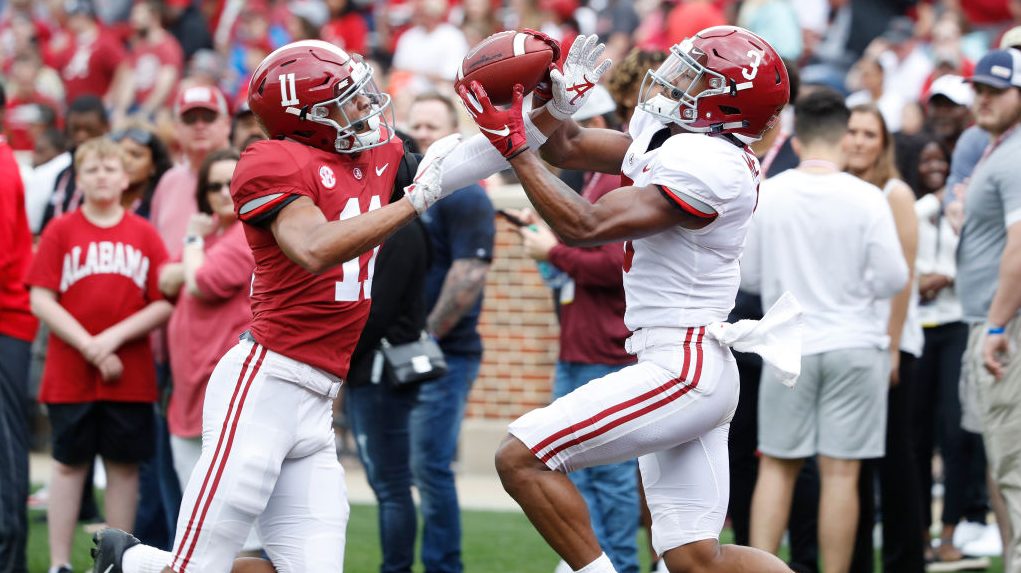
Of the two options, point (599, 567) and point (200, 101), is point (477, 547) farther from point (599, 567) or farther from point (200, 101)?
point (599, 567)

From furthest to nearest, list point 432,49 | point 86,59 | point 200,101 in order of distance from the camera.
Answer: point 86,59
point 432,49
point 200,101

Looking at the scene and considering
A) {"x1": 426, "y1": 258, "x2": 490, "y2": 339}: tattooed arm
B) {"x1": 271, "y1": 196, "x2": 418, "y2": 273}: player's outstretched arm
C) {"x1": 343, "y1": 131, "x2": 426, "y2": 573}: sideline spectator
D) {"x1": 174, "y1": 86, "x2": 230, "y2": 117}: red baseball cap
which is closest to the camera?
{"x1": 271, "y1": 196, "x2": 418, "y2": 273}: player's outstretched arm

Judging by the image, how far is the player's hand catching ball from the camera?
13.1 ft

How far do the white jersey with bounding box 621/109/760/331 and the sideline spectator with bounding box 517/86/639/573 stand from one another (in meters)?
1.47

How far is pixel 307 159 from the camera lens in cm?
403

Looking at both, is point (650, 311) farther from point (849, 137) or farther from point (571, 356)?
point (849, 137)

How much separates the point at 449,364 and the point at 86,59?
28.5 ft

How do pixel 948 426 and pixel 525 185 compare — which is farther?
pixel 948 426

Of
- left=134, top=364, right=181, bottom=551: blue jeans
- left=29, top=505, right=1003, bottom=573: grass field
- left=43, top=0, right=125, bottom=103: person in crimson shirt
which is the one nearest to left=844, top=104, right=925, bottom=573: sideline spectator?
left=29, top=505, right=1003, bottom=573: grass field

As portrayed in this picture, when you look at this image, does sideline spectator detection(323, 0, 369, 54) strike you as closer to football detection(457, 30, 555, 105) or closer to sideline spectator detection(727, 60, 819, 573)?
sideline spectator detection(727, 60, 819, 573)

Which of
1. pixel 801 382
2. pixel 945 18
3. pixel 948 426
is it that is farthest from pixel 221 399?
pixel 945 18

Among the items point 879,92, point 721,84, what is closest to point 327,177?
point 721,84

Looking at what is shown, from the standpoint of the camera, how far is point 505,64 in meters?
4.07

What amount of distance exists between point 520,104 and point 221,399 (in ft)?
3.99
